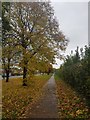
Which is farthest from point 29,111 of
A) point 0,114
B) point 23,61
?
point 23,61

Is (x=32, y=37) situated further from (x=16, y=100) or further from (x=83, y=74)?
(x=83, y=74)

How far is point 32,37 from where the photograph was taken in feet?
112

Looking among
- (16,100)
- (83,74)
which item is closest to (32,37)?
(16,100)

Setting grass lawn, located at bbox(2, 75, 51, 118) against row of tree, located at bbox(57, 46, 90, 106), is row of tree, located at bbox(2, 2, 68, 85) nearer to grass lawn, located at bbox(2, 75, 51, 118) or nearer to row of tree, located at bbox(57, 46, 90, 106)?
grass lawn, located at bbox(2, 75, 51, 118)

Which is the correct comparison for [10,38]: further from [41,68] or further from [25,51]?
[41,68]

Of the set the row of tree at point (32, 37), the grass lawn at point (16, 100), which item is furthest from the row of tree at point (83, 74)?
the row of tree at point (32, 37)

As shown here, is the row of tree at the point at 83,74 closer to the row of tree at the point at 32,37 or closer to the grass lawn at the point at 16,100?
the grass lawn at the point at 16,100

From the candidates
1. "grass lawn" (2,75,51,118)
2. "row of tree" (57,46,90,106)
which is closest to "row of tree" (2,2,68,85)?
"grass lawn" (2,75,51,118)

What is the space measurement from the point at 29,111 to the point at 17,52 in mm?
20300

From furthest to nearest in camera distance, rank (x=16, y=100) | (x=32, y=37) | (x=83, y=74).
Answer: (x=32, y=37) → (x=16, y=100) → (x=83, y=74)

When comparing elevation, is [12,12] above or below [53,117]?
above

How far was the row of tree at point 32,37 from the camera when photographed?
34.1 m

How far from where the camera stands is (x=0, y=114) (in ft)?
43.8

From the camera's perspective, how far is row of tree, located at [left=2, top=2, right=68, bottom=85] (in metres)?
34.1
